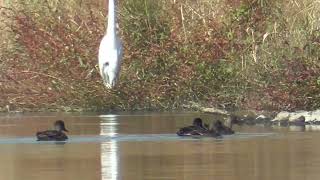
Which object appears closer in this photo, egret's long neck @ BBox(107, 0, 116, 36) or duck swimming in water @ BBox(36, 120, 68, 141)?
duck swimming in water @ BBox(36, 120, 68, 141)

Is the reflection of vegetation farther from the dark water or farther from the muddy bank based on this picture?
the dark water

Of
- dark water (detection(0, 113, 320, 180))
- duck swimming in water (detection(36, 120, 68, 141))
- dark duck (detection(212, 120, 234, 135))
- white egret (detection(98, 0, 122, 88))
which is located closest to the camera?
dark water (detection(0, 113, 320, 180))

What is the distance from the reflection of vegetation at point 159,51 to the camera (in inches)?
845

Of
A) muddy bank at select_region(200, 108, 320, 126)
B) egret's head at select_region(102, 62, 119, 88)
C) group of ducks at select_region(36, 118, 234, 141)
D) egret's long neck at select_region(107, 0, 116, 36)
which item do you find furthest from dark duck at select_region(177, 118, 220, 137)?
egret's long neck at select_region(107, 0, 116, 36)

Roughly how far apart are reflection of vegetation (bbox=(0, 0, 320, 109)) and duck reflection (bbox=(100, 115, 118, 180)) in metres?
2.38

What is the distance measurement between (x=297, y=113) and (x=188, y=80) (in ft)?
12.0

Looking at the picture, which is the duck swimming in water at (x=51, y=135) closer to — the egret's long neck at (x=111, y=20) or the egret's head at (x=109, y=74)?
the egret's head at (x=109, y=74)

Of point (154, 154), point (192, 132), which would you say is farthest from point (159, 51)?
point (154, 154)

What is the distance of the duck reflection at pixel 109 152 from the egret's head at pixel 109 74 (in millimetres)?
1281

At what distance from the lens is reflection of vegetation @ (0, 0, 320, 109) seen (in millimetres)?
21469

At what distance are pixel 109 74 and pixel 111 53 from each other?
1.30 feet

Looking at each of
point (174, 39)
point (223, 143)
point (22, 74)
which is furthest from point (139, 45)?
point (223, 143)

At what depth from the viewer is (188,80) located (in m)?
21.5

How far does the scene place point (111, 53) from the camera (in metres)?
20.3
